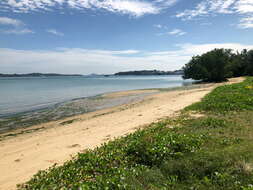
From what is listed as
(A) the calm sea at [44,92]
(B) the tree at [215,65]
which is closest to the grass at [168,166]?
(A) the calm sea at [44,92]

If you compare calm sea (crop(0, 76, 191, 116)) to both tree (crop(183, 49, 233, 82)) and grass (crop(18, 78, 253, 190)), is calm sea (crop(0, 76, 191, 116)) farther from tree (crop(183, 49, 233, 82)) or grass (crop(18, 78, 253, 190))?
grass (crop(18, 78, 253, 190))

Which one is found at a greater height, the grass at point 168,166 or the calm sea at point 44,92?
the grass at point 168,166

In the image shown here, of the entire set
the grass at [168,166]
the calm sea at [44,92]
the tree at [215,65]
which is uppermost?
the tree at [215,65]

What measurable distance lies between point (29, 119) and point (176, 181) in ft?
55.5

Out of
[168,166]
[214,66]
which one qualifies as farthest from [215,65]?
[168,166]

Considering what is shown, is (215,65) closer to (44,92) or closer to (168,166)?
(44,92)

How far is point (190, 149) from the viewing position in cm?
546

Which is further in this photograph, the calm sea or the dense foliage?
the dense foliage

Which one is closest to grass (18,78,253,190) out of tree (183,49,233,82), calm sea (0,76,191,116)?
calm sea (0,76,191,116)

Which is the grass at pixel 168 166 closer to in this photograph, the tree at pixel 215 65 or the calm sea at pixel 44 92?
the calm sea at pixel 44 92

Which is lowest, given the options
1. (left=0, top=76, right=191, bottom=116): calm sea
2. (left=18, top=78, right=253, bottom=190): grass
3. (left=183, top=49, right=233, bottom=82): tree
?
(left=0, top=76, right=191, bottom=116): calm sea

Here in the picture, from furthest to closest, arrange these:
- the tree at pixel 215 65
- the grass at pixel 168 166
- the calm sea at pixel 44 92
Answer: the tree at pixel 215 65 < the calm sea at pixel 44 92 < the grass at pixel 168 166

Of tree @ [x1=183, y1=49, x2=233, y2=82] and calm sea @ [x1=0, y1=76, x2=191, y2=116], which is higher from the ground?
tree @ [x1=183, y1=49, x2=233, y2=82]

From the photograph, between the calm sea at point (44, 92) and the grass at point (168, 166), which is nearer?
the grass at point (168, 166)
